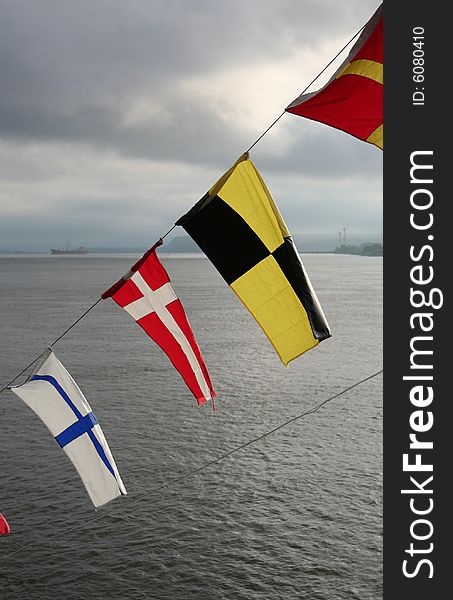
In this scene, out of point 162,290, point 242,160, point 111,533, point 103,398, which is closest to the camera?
point 242,160

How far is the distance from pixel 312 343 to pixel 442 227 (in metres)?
3.67

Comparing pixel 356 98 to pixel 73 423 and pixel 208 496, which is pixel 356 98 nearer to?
pixel 73 423

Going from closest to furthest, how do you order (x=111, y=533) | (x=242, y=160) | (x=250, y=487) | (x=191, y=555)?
(x=242, y=160) → (x=191, y=555) → (x=111, y=533) → (x=250, y=487)

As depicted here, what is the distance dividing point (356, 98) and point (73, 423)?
8334mm

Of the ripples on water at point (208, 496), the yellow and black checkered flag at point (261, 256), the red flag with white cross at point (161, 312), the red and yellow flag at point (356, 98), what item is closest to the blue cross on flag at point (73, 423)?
the red flag with white cross at point (161, 312)

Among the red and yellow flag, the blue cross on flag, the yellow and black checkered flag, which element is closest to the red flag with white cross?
the yellow and black checkered flag

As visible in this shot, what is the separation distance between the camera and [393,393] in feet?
25.6

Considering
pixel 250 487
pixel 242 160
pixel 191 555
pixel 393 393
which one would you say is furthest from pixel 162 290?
pixel 250 487

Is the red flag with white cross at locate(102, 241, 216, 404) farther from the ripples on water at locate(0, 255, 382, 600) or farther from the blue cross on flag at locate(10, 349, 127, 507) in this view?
the ripples on water at locate(0, 255, 382, 600)

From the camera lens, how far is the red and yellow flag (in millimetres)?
9914

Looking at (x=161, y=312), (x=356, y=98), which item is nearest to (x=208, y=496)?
(x=161, y=312)

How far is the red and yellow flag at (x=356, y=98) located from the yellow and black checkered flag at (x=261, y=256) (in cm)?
140

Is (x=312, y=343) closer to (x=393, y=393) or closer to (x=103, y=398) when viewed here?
(x=393, y=393)

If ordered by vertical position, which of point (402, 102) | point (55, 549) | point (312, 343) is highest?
point (402, 102)
